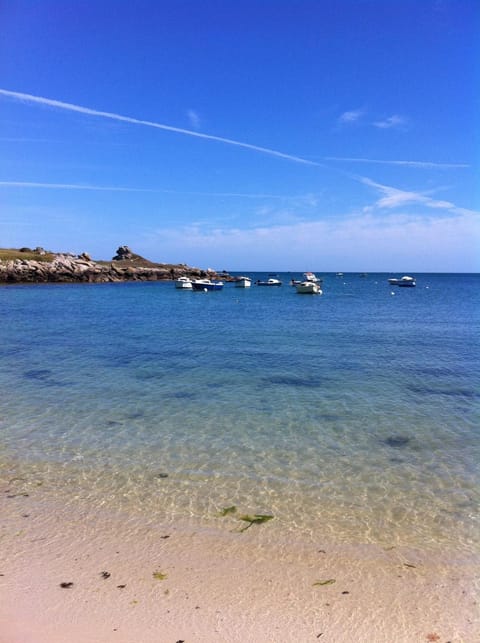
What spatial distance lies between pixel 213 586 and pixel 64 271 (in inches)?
4326

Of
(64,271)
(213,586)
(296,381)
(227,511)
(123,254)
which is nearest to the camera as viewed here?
(213,586)

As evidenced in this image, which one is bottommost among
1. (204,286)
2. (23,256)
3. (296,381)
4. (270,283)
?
(296,381)

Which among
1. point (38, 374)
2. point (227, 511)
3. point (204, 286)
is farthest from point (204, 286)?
point (227, 511)

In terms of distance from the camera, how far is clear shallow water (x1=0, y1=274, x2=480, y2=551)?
26.7 feet

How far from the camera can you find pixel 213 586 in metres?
5.85

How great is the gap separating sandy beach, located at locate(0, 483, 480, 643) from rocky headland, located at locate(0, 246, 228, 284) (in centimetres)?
10036

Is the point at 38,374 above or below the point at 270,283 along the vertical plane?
below

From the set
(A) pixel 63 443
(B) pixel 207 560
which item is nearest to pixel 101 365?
(A) pixel 63 443

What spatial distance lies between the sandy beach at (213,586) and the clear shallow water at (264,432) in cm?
66

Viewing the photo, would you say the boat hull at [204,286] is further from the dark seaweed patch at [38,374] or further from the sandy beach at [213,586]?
the sandy beach at [213,586]

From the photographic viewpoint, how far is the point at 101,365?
20.8 meters

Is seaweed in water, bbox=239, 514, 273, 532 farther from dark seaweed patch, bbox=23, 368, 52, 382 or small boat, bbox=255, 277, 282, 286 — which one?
small boat, bbox=255, 277, 282, 286

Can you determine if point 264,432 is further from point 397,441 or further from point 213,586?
point 213,586

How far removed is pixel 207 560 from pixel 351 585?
6.41 ft
